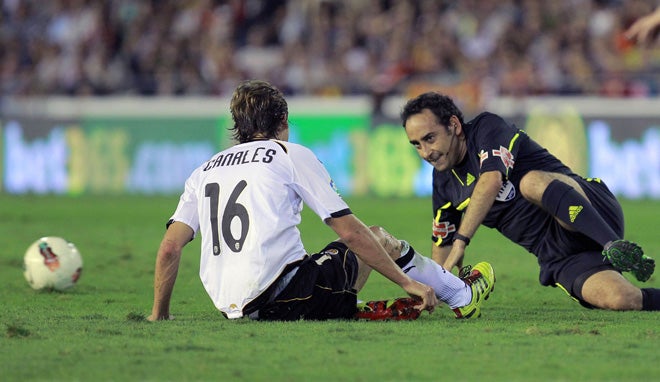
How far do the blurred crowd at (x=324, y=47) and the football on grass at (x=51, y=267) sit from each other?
11208mm

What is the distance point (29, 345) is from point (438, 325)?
7.57 ft

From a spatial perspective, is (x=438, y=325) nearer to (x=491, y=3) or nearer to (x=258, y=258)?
(x=258, y=258)

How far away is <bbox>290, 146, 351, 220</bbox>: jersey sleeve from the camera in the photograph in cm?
604

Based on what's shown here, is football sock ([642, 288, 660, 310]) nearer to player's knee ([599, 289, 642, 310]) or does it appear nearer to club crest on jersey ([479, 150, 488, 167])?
player's knee ([599, 289, 642, 310])

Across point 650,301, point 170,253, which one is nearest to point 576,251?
point 650,301

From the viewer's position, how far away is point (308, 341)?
19.1ft

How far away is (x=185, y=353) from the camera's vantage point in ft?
17.9

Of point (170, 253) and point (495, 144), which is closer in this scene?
point (170, 253)

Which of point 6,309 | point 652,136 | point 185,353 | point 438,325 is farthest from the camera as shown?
point 652,136

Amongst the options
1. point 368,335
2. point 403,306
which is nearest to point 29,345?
point 368,335

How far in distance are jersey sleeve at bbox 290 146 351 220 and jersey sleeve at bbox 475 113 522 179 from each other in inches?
51.8

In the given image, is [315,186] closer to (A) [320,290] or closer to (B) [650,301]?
(A) [320,290]

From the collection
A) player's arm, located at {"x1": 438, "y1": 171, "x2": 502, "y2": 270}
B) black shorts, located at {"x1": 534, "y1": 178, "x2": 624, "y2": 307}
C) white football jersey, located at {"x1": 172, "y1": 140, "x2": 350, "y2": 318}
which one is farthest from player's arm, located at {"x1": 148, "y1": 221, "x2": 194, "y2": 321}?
black shorts, located at {"x1": 534, "y1": 178, "x2": 624, "y2": 307}

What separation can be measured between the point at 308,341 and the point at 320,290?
640 millimetres
